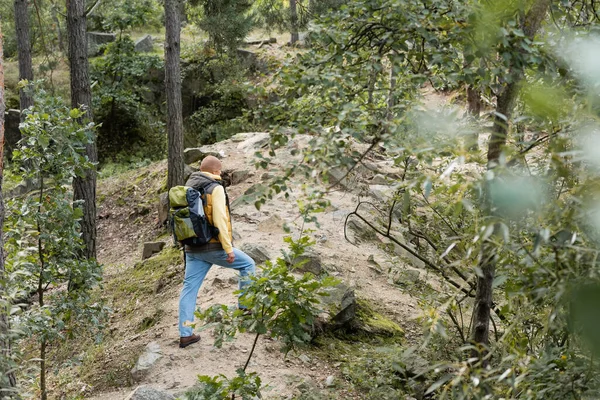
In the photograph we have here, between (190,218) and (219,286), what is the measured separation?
6.37 ft

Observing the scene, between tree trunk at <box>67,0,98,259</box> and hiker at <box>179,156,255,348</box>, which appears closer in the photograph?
hiker at <box>179,156,255,348</box>

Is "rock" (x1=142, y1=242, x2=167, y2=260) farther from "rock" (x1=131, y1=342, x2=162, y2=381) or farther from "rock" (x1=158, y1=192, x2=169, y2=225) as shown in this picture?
"rock" (x1=131, y1=342, x2=162, y2=381)

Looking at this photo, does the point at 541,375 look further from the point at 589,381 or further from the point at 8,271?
the point at 8,271

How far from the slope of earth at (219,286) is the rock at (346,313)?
482 millimetres

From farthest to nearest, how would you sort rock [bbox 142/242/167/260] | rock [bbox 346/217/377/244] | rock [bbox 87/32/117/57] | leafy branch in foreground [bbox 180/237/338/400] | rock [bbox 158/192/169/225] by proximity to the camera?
rock [bbox 87/32/117/57] < rock [bbox 158/192/169/225] < rock [bbox 142/242/167/260] < rock [bbox 346/217/377/244] < leafy branch in foreground [bbox 180/237/338/400]

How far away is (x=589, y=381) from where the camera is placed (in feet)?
11.1

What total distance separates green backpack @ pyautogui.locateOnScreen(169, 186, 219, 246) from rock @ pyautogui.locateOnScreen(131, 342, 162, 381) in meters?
1.24

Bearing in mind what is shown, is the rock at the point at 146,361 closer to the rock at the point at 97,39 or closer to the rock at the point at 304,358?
the rock at the point at 304,358

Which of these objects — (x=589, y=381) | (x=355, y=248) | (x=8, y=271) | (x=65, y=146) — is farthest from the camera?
(x=355, y=248)

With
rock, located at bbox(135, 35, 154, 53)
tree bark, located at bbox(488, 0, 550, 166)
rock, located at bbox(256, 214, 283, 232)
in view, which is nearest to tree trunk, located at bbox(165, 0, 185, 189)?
rock, located at bbox(256, 214, 283, 232)

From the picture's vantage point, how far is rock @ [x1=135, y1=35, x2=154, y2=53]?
22778 mm

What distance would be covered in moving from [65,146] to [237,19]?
1239cm

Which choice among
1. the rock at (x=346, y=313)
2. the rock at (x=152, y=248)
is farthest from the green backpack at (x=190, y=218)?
the rock at (x=152, y=248)

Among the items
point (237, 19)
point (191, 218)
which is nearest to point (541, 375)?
point (191, 218)
